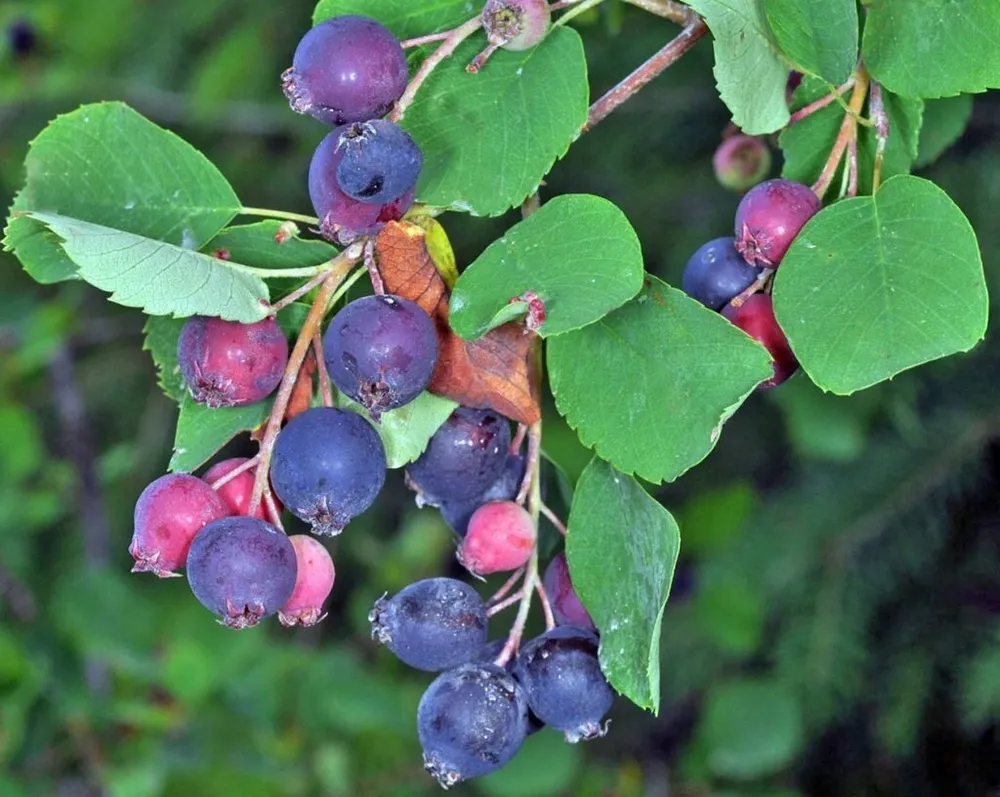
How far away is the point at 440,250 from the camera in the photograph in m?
0.83

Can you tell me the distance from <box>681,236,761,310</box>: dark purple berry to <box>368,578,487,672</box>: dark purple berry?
1.05ft

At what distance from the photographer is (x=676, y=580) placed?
1.66 meters

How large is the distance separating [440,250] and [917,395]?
126 centimetres

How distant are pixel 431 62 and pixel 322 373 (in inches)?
9.9

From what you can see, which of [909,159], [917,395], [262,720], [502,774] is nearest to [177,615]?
[262,720]

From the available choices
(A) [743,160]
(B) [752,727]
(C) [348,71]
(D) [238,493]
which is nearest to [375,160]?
(C) [348,71]

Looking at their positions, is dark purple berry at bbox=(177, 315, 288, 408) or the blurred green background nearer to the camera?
dark purple berry at bbox=(177, 315, 288, 408)

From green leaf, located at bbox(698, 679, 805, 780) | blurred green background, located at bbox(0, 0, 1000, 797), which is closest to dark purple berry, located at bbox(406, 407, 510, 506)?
blurred green background, located at bbox(0, 0, 1000, 797)

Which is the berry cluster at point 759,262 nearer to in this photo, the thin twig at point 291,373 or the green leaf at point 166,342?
the thin twig at point 291,373

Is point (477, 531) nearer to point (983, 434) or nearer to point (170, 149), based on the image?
point (170, 149)

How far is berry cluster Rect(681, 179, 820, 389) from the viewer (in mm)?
823

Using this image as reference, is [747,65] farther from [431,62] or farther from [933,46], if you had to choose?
[431,62]

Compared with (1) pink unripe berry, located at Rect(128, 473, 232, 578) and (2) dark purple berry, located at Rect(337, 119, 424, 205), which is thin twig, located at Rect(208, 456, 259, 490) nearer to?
(1) pink unripe berry, located at Rect(128, 473, 232, 578)

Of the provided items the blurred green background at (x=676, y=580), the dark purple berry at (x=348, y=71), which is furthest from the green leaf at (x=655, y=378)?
the blurred green background at (x=676, y=580)
